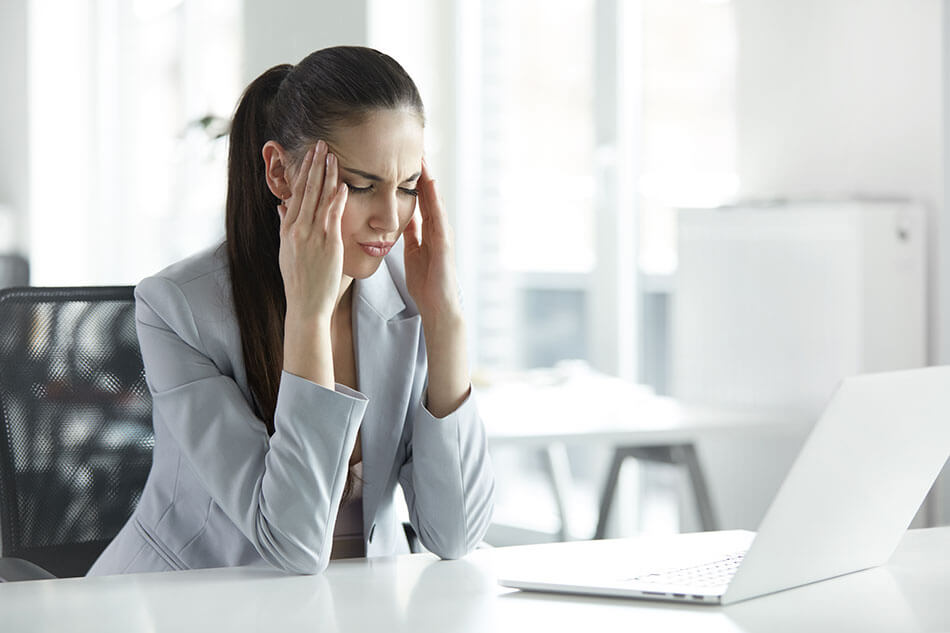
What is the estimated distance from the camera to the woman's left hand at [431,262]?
146 centimetres

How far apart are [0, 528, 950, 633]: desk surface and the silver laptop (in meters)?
0.02

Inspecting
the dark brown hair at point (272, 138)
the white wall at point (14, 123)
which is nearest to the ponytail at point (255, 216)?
the dark brown hair at point (272, 138)

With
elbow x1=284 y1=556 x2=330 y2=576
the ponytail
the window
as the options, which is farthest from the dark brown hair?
the window

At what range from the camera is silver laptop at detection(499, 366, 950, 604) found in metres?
1.03

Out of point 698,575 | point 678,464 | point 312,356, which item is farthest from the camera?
point 678,464

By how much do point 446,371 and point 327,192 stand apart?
0.77 ft

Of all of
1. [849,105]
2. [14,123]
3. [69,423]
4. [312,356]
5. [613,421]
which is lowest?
[613,421]

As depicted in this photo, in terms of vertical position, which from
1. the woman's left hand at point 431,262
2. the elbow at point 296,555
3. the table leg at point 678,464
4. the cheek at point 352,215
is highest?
the cheek at point 352,215

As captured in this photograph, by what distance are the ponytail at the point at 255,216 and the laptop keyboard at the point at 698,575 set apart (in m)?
0.49

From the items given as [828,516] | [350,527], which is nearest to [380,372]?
[350,527]

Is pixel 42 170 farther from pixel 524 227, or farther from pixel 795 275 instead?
pixel 795 275

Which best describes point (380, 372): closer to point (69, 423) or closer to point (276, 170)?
point (276, 170)

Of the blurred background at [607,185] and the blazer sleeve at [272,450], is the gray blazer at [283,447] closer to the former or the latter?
the blazer sleeve at [272,450]

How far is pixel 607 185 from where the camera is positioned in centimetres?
373
